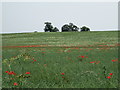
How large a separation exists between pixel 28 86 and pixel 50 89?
72cm

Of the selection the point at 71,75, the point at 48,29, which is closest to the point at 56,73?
the point at 71,75

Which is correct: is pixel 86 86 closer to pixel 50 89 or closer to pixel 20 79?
pixel 50 89

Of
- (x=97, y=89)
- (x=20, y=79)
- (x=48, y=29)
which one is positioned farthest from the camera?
(x=48, y=29)

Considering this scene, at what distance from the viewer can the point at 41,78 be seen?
7.21 meters

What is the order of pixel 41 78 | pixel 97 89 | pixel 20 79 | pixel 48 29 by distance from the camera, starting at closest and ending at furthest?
pixel 97 89 → pixel 20 79 → pixel 41 78 → pixel 48 29

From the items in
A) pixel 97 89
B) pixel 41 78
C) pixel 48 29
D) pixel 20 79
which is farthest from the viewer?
pixel 48 29

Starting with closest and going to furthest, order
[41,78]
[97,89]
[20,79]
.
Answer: [97,89] < [20,79] < [41,78]

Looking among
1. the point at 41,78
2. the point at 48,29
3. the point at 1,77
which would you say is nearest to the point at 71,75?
the point at 41,78

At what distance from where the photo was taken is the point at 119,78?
269 inches

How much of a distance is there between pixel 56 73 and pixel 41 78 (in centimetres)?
72

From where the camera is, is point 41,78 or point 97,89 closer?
point 97,89

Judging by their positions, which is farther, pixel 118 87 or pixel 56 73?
pixel 56 73

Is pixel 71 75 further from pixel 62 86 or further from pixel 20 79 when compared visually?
pixel 20 79

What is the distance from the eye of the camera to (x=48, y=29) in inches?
3575
